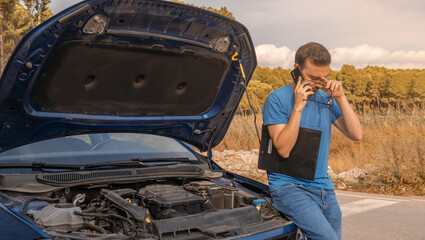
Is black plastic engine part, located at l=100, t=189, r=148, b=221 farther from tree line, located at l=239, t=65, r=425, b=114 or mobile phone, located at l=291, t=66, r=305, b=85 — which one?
tree line, located at l=239, t=65, r=425, b=114

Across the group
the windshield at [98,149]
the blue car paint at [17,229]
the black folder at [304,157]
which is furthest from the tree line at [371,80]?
the blue car paint at [17,229]

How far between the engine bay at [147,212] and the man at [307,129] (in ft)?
0.79

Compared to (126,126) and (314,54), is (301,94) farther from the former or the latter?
(126,126)

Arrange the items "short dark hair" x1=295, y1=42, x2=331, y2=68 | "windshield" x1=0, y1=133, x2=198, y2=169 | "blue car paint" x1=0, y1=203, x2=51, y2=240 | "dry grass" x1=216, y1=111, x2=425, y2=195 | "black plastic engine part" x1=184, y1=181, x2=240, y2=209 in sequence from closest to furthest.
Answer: "blue car paint" x1=0, y1=203, x2=51, y2=240
"short dark hair" x1=295, y1=42, x2=331, y2=68
"windshield" x1=0, y1=133, x2=198, y2=169
"black plastic engine part" x1=184, y1=181, x2=240, y2=209
"dry grass" x1=216, y1=111, x2=425, y2=195

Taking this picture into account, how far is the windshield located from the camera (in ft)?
11.7

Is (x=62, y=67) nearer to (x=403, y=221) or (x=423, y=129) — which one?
(x=403, y=221)

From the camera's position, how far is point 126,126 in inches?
159

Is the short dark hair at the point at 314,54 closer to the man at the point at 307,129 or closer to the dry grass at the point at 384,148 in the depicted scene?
the man at the point at 307,129

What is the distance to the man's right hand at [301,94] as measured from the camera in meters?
2.98

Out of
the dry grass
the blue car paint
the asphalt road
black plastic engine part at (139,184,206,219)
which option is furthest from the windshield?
the dry grass

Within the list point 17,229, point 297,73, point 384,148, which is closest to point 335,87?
point 297,73

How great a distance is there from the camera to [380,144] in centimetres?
1037

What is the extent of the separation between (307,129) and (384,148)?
7.65 m

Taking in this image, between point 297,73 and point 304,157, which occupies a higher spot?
point 297,73
